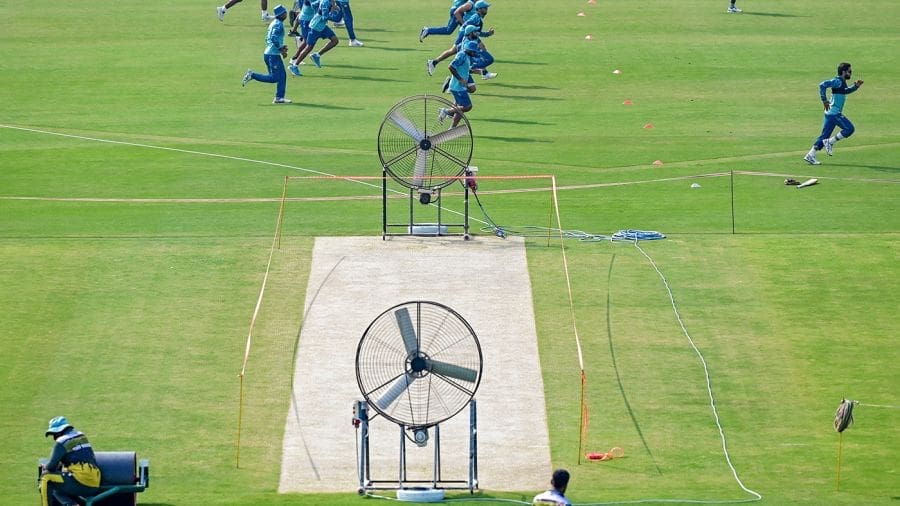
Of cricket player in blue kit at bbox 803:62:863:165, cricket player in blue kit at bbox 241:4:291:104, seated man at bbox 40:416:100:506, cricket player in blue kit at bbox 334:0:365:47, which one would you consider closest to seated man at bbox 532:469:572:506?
seated man at bbox 40:416:100:506

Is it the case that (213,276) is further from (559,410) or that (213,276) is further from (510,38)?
(510,38)

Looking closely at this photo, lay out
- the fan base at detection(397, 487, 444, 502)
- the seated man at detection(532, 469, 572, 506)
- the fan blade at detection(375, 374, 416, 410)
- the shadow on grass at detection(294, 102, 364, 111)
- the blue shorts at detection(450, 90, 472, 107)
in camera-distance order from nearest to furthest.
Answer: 1. the seated man at detection(532, 469, 572, 506)
2. the fan blade at detection(375, 374, 416, 410)
3. the fan base at detection(397, 487, 444, 502)
4. the blue shorts at detection(450, 90, 472, 107)
5. the shadow on grass at detection(294, 102, 364, 111)

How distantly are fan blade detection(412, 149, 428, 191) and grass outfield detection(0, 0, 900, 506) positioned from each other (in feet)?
7.90

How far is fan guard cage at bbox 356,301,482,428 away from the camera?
20094 mm

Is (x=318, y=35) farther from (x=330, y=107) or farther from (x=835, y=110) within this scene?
(x=835, y=110)

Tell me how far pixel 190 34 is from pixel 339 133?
15.9m

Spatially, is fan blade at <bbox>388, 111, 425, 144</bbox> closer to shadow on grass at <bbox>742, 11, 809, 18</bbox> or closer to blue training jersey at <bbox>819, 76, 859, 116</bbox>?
blue training jersey at <bbox>819, 76, 859, 116</bbox>

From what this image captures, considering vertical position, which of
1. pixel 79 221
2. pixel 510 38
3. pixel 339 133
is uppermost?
pixel 510 38

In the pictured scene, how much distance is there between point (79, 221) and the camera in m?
31.7

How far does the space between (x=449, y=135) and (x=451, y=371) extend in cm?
969

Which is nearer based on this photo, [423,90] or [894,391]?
[894,391]

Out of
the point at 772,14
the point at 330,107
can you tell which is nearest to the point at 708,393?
the point at 330,107

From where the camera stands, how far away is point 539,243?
3031 cm

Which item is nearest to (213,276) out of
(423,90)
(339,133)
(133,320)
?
(133,320)
